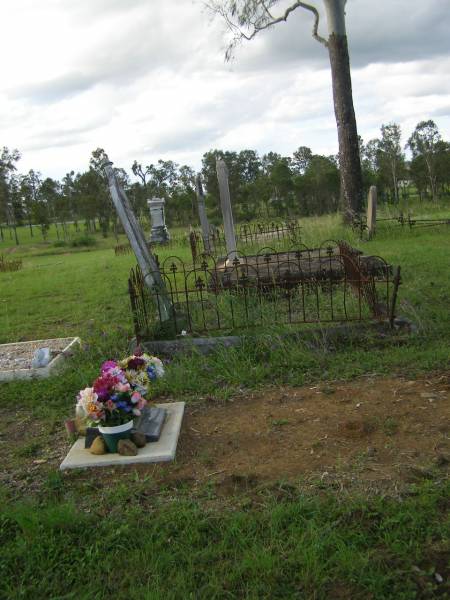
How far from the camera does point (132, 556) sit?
8.36ft

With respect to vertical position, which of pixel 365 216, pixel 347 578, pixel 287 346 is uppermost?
pixel 365 216

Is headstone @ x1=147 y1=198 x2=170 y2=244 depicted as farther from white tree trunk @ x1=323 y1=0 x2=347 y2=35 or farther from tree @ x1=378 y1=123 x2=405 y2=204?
tree @ x1=378 y1=123 x2=405 y2=204

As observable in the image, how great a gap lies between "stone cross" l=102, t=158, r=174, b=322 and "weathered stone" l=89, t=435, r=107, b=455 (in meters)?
2.71

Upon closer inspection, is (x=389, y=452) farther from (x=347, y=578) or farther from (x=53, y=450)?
(x=53, y=450)

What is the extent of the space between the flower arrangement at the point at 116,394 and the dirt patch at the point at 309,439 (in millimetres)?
345

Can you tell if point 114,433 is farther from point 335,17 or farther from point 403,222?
point 335,17

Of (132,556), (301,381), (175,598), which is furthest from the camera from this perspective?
(301,381)

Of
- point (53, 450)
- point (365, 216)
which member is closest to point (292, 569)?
point (53, 450)

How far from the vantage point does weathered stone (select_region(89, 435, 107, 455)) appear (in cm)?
359

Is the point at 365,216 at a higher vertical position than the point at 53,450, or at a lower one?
higher

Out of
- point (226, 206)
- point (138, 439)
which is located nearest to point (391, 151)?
point (226, 206)

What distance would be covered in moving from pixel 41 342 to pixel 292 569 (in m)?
5.23

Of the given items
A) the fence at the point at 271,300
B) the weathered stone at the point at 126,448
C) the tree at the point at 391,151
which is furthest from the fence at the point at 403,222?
the tree at the point at 391,151

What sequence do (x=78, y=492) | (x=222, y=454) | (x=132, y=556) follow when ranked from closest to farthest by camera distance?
1. (x=132, y=556)
2. (x=78, y=492)
3. (x=222, y=454)
